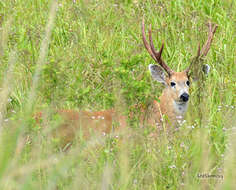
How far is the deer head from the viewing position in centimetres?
583

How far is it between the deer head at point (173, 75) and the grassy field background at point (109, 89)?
0.45 ft

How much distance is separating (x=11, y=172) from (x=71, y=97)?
1.76 meters

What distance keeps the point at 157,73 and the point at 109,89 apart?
3.01ft

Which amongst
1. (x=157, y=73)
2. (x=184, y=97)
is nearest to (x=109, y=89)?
(x=184, y=97)

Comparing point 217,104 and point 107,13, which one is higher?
point 107,13

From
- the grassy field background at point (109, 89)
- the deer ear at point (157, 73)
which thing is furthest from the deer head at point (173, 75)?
the grassy field background at point (109, 89)

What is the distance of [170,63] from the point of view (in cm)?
662

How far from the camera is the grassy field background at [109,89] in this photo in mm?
2914

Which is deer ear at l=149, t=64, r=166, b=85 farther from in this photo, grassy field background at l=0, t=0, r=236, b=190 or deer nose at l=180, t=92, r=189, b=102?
deer nose at l=180, t=92, r=189, b=102

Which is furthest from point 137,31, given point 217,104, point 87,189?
point 87,189

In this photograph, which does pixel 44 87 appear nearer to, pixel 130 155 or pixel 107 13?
pixel 130 155

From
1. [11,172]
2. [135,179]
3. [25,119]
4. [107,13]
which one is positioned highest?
[107,13]

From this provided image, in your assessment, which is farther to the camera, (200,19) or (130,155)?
(200,19)

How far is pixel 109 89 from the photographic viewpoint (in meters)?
5.37
